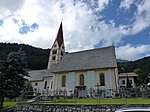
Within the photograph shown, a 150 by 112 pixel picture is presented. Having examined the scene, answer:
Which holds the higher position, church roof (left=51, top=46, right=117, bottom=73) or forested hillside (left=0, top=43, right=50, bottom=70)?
forested hillside (left=0, top=43, right=50, bottom=70)

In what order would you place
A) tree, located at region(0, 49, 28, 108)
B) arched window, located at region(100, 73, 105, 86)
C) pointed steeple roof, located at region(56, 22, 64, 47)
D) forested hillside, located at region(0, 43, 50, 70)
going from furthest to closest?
forested hillside, located at region(0, 43, 50, 70) < pointed steeple roof, located at region(56, 22, 64, 47) < arched window, located at region(100, 73, 105, 86) < tree, located at region(0, 49, 28, 108)

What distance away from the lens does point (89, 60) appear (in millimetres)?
33062

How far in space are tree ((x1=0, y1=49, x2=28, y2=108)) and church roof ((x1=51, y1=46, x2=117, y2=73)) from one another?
1252 centimetres

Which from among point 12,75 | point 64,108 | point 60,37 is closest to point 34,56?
point 60,37

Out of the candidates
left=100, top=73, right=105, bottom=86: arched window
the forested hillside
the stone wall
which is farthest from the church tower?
the stone wall

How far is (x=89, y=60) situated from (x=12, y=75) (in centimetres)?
1659

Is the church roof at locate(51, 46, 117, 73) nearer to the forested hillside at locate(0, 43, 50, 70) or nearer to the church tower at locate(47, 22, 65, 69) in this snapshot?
the church tower at locate(47, 22, 65, 69)

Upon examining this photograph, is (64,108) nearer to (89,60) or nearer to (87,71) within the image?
(87,71)

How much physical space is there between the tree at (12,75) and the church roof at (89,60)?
12.5 metres

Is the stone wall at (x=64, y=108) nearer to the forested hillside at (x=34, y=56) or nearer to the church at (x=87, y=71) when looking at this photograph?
the church at (x=87, y=71)

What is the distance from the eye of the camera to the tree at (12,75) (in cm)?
1986

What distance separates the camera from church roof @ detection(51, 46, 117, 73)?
30.5 meters

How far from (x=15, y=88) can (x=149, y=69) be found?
209ft

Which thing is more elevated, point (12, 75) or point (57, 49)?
point (57, 49)
